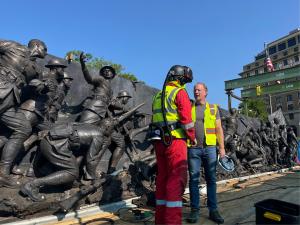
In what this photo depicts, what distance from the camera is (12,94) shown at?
15.9ft

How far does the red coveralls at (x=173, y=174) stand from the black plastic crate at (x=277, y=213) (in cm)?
82

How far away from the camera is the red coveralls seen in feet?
11.3

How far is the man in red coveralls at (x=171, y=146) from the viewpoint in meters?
3.50

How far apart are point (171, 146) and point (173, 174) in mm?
322

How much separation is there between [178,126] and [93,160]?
2540 mm

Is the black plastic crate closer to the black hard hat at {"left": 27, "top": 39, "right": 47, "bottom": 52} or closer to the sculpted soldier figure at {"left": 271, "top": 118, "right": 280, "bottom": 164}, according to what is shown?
the black hard hat at {"left": 27, "top": 39, "right": 47, "bottom": 52}

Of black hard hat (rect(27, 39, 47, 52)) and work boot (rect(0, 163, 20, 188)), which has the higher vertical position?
black hard hat (rect(27, 39, 47, 52))

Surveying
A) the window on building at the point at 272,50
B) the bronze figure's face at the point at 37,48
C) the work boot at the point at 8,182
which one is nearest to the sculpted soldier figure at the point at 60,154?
the work boot at the point at 8,182

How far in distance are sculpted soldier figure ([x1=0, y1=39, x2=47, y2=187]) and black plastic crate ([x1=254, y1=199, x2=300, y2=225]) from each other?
3480 mm

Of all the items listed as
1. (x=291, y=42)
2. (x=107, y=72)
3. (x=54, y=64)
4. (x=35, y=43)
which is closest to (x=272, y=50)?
(x=291, y=42)

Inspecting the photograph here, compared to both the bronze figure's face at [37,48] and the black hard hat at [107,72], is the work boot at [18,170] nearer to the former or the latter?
the bronze figure's face at [37,48]

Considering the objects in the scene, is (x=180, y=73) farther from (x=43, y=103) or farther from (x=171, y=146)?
Result: (x=43, y=103)

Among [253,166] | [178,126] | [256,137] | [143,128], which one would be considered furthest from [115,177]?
[256,137]

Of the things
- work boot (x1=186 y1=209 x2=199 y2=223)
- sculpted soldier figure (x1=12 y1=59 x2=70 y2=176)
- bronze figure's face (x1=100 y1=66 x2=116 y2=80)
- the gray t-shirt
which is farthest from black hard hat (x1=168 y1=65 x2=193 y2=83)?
bronze figure's face (x1=100 y1=66 x2=116 y2=80)
